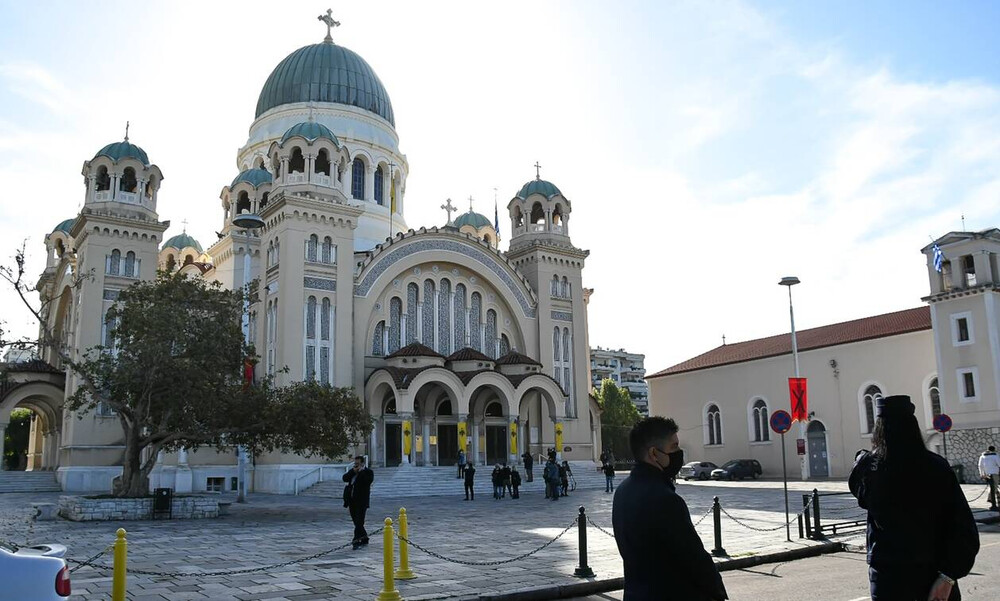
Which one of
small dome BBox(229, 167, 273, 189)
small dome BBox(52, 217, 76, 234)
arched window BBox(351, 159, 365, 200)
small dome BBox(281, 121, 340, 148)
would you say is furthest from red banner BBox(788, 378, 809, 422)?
small dome BBox(52, 217, 76, 234)

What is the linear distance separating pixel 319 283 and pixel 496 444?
12.0 meters

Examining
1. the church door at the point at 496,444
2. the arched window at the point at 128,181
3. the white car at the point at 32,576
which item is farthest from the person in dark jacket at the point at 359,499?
the arched window at the point at 128,181

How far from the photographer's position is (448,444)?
135 ft

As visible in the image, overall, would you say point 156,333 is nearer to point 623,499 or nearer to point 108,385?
point 108,385

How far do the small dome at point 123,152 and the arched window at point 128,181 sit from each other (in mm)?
614

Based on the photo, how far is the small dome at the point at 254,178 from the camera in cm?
4556

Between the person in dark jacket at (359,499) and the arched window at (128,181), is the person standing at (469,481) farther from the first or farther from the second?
the arched window at (128,181)

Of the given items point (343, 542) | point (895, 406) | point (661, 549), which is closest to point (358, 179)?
point (343, 542)

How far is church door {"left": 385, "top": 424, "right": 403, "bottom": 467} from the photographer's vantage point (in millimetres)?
39312

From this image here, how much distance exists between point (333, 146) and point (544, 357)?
15.1 metres

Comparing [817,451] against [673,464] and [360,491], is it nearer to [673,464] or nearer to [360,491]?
[360,491]

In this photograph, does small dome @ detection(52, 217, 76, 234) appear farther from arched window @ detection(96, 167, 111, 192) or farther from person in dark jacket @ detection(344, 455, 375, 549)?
person in dark jacket @ detection(344, 455, 375, 549)

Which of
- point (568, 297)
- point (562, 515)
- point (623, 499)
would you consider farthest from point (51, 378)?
point (623, 499)

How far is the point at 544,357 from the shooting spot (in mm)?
45031
